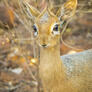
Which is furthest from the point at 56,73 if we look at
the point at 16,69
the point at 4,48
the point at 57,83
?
the point at 4,48

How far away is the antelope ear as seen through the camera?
10.4 feet

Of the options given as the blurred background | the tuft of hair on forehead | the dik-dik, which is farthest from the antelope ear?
the blurred background

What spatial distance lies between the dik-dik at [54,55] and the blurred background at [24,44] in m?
0.52

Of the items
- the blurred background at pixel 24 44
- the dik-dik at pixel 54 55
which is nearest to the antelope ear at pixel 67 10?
the dik-dik at pixel 54 55

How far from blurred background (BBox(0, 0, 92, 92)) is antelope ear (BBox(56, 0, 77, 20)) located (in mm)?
486

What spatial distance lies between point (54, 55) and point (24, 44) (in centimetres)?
304

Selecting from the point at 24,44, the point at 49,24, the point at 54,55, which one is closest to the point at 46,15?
the point at 49,24

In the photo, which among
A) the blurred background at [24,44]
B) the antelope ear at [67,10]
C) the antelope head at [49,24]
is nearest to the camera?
the antelope head at [49,24]

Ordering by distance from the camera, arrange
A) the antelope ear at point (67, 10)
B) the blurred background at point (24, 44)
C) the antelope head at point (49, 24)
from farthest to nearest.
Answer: the blurred background at point (24, 44) < the antelope ear at point (67, 10) < the antelope head at point (49, 24)

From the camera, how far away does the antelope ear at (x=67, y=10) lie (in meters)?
3.17

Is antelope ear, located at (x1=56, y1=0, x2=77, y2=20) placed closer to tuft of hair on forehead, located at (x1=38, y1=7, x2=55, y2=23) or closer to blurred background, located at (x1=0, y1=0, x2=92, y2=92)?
tuft of hair on forehead, located at (x1=38, y1=7, x2=55, y2=23)

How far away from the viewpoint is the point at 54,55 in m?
3.21

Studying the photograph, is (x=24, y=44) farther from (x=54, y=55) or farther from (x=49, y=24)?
(x=49, y=24)

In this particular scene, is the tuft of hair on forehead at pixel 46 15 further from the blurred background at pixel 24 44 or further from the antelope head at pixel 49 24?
the blurred background at pixel 24 44
